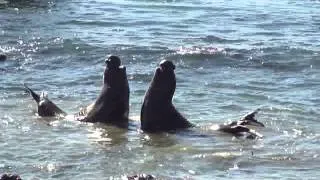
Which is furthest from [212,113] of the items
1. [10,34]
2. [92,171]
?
[10,34]

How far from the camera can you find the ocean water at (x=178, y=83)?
9.09 metres

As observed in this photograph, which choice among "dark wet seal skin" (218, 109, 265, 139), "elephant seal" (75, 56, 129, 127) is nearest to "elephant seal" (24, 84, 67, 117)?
"elephant seal" (75, 56, 129, 127)

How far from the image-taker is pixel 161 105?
435 inches

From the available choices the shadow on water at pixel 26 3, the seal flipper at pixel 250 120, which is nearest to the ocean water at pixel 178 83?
the shadow on water at pixel 26 3

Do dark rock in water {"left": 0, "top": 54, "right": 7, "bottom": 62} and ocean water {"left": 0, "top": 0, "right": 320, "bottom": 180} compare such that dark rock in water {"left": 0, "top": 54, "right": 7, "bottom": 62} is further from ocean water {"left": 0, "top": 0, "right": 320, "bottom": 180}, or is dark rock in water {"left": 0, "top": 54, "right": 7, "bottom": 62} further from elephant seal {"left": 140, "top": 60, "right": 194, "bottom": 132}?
elephant seal {"left": 140, "top": 60, "right": 194, "bottom": 132}

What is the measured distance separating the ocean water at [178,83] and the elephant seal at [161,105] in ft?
0.81

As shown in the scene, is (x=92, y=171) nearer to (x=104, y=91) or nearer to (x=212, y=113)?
(x=104, y=91)

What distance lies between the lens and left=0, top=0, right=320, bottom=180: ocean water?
9086mm

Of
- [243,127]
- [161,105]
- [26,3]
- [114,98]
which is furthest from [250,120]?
[26,3]

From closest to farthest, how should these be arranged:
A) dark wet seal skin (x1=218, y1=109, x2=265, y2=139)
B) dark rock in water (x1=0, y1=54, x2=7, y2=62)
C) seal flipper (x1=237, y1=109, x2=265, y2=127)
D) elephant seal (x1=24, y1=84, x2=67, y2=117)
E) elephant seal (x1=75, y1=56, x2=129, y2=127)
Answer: dark wet seal skin (x1=218, y1=109, x2=265, y2=139) → seal flipper (x1=237, y1=109, x2=265, y2=127) → elephant seal (x1=75, y1=56, x2=129, y2=127) → elephant seal (x1=24, y1=84, x2=67, y2=117) → dark rock in water (x1=0, y1=54, x2=7, y2=62)

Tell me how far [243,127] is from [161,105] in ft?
3.86

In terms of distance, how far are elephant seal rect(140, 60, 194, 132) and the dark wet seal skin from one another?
61cm

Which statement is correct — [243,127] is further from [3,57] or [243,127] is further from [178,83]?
[3,57]

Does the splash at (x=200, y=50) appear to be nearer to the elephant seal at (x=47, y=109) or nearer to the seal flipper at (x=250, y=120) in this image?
the elephant seal at (x=47, y=109)
